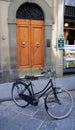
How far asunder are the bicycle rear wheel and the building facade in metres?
4.13

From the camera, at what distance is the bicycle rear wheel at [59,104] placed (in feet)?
17.5

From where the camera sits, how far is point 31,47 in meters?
9.95

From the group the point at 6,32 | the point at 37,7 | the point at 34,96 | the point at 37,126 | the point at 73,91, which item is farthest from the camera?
the point at 37,7

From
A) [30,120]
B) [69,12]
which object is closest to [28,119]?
[30,120]

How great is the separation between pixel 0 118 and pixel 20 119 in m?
0.45

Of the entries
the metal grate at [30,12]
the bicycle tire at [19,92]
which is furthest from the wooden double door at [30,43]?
the bicycle tire at [19,92]

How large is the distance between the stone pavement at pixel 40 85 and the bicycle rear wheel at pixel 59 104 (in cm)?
183

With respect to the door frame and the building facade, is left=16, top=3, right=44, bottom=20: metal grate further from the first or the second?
the door frame

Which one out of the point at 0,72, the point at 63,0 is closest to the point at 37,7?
the point at 63,0

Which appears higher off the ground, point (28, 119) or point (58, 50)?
point (58, 50)

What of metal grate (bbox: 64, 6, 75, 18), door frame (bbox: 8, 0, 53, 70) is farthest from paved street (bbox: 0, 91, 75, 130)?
metal grate (bbox: 64, 6, 75, 18)

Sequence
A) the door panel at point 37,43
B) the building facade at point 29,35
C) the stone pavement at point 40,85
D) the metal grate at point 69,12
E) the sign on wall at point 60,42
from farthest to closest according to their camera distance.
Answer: the metal grate at point 69,12, the sign on wall at point 60,42, the door panel at point 37,43, the building facade at point 29,35, the stone pavement at point 40,85

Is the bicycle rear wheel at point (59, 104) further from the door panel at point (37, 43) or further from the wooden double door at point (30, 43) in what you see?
the door panel at point (37, 43)

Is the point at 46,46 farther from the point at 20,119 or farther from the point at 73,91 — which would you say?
the point at 20,119
